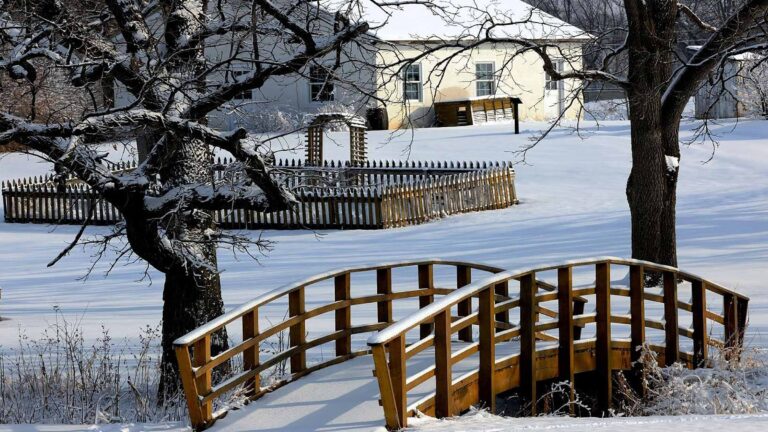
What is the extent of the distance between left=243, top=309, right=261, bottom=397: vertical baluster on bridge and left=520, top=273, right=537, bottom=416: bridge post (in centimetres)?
237

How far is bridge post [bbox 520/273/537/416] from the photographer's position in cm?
988

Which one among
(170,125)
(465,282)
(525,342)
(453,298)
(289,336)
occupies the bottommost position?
(525,342)

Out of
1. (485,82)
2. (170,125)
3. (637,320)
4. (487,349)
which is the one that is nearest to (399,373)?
(487,349)

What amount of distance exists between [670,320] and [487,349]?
3246mm

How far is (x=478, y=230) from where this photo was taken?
79.4ft

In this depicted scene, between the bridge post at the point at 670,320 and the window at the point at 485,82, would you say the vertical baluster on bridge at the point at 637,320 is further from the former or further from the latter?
the window at the point at 485,82

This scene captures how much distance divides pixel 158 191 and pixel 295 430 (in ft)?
12.1

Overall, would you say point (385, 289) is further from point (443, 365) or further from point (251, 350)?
point (443, 365)

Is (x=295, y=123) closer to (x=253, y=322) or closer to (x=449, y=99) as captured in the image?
(x=449, y=99)

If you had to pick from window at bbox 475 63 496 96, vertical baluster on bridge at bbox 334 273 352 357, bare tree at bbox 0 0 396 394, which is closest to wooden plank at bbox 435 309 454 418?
vertical baluster on bridge at bbox 334 273 352 357

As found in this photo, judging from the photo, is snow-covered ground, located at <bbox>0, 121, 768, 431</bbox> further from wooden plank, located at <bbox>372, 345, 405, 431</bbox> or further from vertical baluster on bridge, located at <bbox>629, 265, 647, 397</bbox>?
vertical baluster on bridge, located at <bbox>629, 265, 647, 397</bbox>

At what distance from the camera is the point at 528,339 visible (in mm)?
10117

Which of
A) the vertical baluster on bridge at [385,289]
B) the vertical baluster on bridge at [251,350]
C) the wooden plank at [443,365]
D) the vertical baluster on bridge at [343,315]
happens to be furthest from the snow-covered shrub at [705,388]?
the vertical baluster on bridge at [251,350]

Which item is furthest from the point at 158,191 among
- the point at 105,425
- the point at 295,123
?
the point at 295,123
